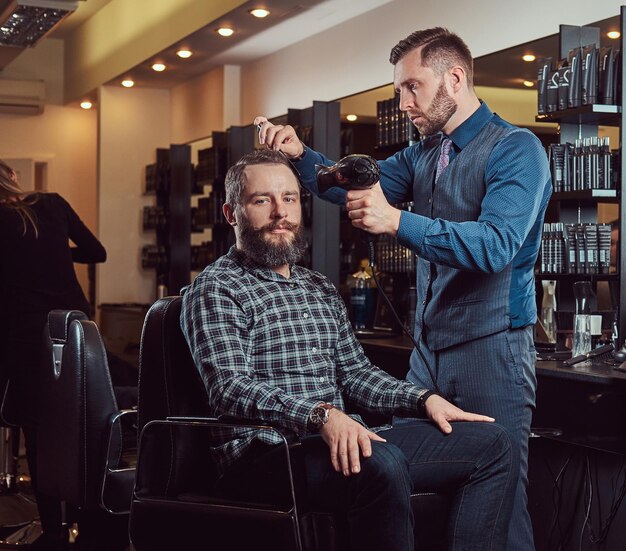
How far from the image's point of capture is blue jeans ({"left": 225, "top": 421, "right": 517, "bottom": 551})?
204 centimetres

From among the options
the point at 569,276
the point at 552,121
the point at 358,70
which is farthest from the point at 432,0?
the point at 569,276

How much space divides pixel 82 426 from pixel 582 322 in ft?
5.61

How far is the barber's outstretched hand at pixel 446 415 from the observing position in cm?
225

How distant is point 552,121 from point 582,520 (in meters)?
1.54

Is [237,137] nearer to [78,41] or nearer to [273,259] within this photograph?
[78,41]

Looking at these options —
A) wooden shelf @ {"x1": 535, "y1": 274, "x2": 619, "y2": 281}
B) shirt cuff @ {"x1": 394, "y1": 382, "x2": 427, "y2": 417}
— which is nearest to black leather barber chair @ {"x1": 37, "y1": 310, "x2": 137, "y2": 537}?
shirt cuff @ {"x1": 394, "y1": 382, "x2": 427, "y2": 417}

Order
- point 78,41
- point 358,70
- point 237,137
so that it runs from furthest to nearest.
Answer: point 78,41 → point 237,137 → point 358,70

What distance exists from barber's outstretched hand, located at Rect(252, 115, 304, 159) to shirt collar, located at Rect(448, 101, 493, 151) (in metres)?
0.41

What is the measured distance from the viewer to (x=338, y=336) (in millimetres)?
2555

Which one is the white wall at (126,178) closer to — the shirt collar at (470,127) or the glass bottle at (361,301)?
the glass bottle at (361,301)

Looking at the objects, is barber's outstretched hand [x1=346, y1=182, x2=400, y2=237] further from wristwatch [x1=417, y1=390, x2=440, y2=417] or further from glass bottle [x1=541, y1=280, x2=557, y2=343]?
glass bottle [x1=541, y1=280, x2=557, y2=343]

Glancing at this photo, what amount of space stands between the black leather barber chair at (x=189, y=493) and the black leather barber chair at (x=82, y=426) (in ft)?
2.06

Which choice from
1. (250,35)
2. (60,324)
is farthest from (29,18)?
(60,324)

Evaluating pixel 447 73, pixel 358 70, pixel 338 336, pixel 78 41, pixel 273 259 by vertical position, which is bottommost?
pixel 338 336
